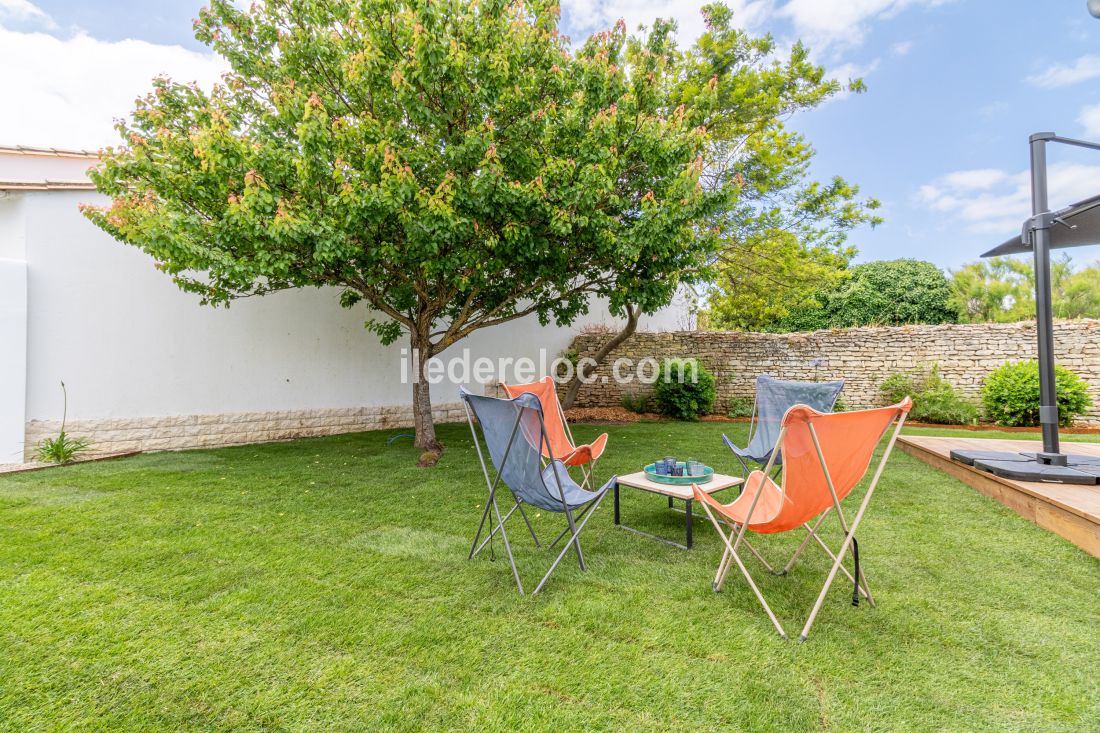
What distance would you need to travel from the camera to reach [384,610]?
2.40 m

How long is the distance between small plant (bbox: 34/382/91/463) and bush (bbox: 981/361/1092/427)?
13497 millimetres

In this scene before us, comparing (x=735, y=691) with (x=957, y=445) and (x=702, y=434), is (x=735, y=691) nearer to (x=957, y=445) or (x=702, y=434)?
(x=957, y=445)

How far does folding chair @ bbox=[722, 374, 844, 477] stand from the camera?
14.9 feet

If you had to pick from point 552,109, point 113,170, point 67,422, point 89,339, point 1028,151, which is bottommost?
point 67,422

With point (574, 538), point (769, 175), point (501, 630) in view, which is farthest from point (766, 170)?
point (501, 630)

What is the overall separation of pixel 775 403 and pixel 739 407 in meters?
6.28

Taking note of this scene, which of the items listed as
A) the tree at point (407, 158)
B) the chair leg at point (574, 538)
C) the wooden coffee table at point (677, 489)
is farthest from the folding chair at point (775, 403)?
the chair leg at point (574, 538)

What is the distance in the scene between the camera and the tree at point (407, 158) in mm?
4844

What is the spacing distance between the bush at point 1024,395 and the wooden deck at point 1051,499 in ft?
12.2

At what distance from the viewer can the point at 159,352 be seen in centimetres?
639

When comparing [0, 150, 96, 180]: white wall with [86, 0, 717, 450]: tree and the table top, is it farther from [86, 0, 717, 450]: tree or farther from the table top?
the table top

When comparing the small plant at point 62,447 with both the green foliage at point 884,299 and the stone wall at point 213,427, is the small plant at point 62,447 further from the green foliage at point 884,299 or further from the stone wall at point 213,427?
the green foliage at point 884,299

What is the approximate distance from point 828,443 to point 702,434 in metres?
6.29

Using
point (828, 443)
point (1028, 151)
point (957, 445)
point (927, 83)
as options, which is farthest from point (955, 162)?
point (828, 443)
